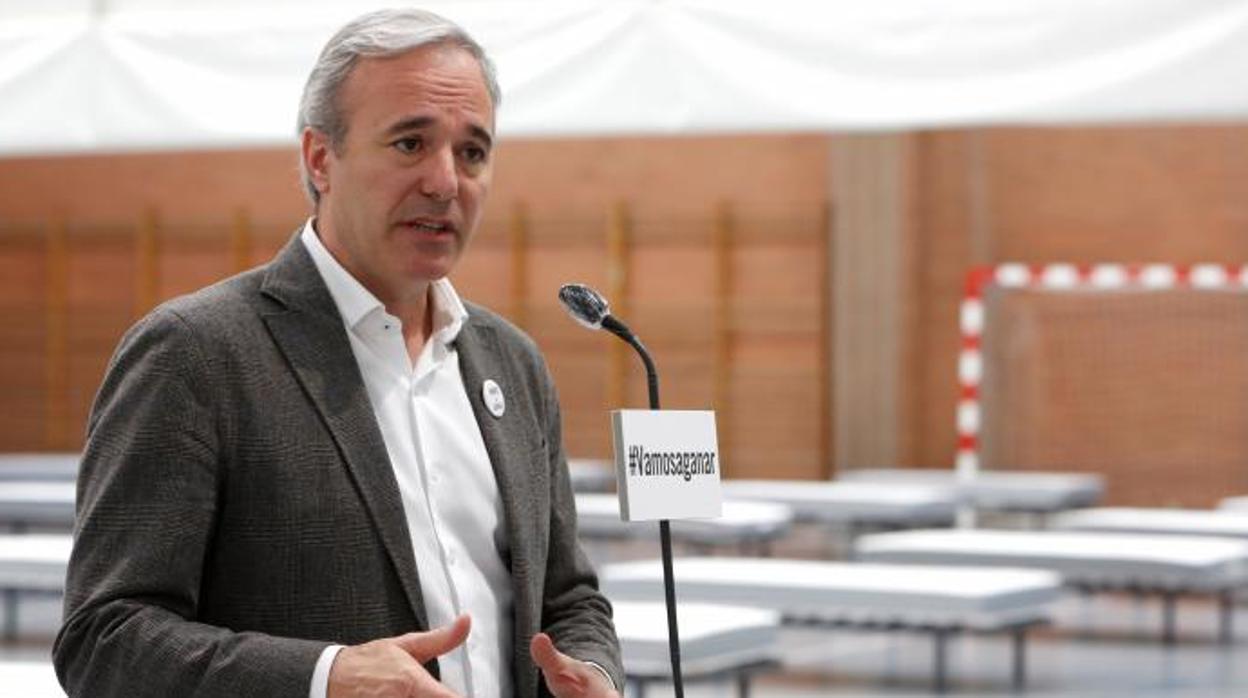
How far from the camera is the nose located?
250cm

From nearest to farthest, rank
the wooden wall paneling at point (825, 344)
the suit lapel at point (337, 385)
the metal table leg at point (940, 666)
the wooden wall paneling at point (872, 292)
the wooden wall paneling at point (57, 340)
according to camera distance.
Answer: the suit lapel at point (337, 385), the metal table leg at point (940, 666), the wooden wall paneling at point (872, 292), the wooden wall paneling at point (825, 344), the wooden wall paneling at point (57, 340)

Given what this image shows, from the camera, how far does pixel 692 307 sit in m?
15.8

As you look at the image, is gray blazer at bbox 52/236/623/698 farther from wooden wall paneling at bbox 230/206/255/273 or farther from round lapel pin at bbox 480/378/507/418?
wooden wall paneling at bbox 230/206/255/273

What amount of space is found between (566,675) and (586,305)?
414 mm

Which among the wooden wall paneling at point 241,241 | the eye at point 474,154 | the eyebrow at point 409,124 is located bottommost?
the eye at point 474,154

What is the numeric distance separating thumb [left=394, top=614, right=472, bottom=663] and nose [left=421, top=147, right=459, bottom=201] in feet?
1.57

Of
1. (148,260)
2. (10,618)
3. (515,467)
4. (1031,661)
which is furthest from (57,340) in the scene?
(515,467)

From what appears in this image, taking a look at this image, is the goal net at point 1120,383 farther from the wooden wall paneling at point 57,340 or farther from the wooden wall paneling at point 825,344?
the wooden wall paneling at point 57,340

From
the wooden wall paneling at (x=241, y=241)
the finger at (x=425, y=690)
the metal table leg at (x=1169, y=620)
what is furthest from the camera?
the wooden wall paneling at (x=241, y=241)

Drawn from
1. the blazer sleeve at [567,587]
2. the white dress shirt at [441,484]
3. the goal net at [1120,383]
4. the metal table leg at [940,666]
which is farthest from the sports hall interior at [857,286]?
the white dress shirt at [441,484]

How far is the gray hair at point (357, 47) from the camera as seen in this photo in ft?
8.31

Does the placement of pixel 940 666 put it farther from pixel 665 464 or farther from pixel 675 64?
pixel 665 464

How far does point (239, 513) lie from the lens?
2.40 m

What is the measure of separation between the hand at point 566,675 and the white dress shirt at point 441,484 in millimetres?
72
